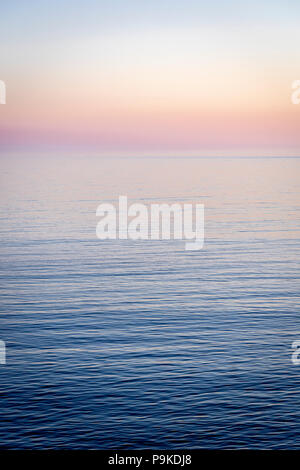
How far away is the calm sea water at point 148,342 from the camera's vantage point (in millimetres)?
36719

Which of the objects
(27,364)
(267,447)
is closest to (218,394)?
(267,447)

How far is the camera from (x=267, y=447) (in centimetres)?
3412

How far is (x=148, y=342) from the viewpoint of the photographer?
5175 cm

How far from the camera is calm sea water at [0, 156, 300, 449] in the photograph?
36.7 metres

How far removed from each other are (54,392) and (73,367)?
5.11 meters

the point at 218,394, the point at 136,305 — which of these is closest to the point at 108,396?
the point at 218,394

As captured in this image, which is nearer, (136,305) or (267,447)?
(267,447)

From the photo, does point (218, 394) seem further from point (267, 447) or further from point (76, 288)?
point (76, 288)

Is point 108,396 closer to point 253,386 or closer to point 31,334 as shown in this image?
point 253,386

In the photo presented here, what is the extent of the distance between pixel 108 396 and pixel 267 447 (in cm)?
1187
